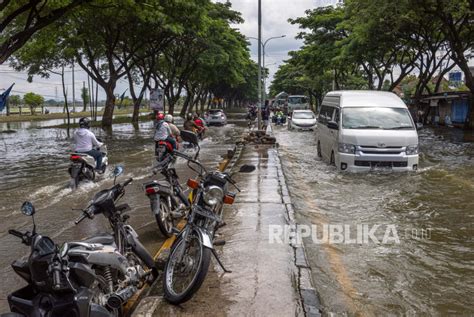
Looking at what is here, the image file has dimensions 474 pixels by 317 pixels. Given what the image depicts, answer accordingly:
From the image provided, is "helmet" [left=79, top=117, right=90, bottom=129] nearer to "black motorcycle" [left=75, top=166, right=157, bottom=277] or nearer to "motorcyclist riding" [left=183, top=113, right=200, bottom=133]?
"motorcyclist riding" [left=183, top=113, right=200, bottom=133]

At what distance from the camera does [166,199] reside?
6172 millimetres

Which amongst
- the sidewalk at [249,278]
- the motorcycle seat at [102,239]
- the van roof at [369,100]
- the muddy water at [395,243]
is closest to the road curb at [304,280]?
the sidewalk at [249,278]

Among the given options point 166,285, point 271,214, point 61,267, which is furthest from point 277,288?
point 271,214

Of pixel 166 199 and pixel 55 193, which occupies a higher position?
pixel 166 199

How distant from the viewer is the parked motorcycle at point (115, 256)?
3.44 m

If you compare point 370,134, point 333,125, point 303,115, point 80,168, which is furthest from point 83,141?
point 303,115

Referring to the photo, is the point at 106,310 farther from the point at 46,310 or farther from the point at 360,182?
the point at 360,182

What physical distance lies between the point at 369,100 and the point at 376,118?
90 cm

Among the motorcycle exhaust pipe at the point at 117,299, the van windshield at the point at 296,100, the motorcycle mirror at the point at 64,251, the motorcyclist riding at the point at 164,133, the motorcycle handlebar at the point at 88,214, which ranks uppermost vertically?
the van windshield at the point at 296,100

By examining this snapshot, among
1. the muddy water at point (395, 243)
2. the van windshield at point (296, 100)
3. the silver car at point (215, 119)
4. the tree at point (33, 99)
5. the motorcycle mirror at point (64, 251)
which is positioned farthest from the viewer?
the tree at point (33, 99)

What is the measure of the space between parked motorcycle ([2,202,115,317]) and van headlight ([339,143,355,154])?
8573 mm

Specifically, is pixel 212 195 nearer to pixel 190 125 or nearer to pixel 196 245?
pixel 196 245

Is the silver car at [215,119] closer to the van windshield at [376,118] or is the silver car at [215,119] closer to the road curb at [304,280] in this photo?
the van windshield at [376,118]

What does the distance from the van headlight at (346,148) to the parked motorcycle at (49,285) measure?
8573 millimetres
